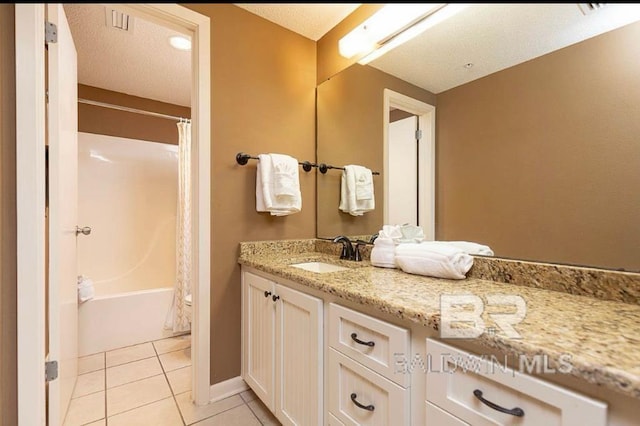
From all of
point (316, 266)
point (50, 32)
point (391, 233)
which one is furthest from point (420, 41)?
point (50, 32)

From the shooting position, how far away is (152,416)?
4.92ft

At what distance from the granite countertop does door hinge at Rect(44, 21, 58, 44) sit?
1.34 metres

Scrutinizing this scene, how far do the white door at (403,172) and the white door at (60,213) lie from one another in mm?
1588

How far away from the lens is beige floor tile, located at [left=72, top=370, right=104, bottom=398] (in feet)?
5.57

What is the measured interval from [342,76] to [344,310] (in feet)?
4.93

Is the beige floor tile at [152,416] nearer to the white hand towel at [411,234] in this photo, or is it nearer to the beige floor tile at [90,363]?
the beige floor tile at [90,363]

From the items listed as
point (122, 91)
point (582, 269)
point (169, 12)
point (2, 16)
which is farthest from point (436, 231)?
point (122, 91)

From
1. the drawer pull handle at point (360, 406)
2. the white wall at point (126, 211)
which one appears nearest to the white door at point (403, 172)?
the drawer pull handle at point (360, 406)

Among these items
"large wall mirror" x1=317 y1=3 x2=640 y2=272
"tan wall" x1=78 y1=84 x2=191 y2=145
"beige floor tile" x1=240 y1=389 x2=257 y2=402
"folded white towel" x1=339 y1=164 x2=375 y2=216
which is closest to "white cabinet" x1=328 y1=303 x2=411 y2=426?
"large wall mirror" x1=317 y1=3 x2=640 y2=272

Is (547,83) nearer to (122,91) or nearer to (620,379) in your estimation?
(620,379)

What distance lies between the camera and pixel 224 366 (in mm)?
1690

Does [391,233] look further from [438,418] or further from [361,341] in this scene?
[438,418]

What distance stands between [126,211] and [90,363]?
1.49 metres

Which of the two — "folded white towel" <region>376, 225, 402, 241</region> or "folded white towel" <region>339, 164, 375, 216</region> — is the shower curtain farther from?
"folded white towel" <region>376, 225, 402, 241</region>
